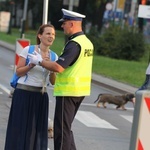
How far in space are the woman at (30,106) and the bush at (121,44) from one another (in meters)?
27.6

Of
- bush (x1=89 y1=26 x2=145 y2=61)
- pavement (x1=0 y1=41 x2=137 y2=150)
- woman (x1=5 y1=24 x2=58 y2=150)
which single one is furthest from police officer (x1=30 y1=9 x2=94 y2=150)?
bush (x1=89 y1=26 x2=145 y2=61)

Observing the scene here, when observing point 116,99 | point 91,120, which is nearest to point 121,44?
point 116,99

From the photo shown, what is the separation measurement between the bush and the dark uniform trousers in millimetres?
27622

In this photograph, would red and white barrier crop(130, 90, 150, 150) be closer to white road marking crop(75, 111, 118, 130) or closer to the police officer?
the police officer

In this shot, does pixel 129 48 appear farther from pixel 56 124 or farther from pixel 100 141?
pixel 56 124

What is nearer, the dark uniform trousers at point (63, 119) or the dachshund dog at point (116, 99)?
the dark uniform trousers at point (63, 119)

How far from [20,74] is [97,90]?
12771 mm

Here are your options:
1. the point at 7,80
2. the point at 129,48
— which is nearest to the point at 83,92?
the point at 7,80

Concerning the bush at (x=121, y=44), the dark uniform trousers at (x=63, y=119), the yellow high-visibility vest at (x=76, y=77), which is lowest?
the bush at (x=121, y=44)

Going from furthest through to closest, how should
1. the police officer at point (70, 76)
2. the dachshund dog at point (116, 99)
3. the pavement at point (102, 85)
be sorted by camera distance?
the dachshund dog at point (116, 99)
the pavement at point (102, 85)
the police officer at point (70, 76)

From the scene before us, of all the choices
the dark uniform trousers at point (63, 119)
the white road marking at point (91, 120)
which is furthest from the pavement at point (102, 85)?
the dark uniform trousers at point (63, 119)

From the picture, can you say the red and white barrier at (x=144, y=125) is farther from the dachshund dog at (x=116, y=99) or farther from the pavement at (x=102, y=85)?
the dachshund dog at (x=116, y=99)

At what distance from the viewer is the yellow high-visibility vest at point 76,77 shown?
282 inches

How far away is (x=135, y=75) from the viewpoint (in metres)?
25.0
